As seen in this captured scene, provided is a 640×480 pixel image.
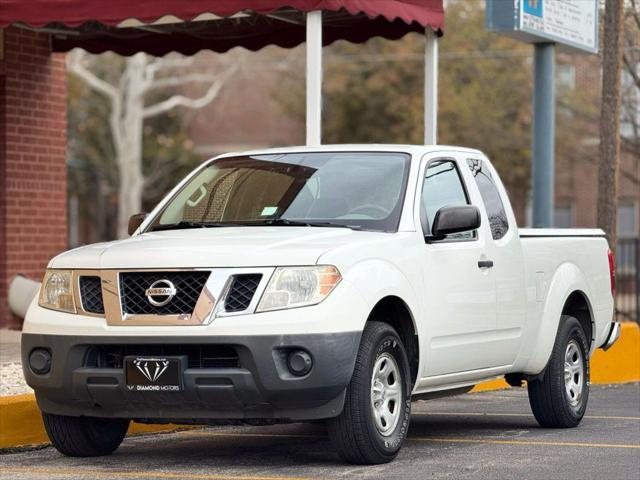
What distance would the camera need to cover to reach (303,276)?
7.59 m

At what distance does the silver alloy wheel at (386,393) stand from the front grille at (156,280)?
3.48ft

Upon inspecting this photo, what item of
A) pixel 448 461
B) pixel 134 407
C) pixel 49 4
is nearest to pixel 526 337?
pixel 448 461

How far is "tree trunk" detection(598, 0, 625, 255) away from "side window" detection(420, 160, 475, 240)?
7.12m

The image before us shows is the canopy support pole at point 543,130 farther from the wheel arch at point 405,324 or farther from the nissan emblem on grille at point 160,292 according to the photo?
the nissan emblem on grille at point 160,292

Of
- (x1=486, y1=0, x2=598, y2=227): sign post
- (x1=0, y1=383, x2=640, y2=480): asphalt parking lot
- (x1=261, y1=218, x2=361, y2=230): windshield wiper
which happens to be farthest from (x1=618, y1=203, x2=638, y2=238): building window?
(x1=261, y1=218, x2=361, y2=230): windshield wiper

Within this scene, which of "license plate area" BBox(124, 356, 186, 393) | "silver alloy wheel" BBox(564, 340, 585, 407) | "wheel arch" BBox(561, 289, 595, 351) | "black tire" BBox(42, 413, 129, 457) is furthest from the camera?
"wheel arch" BBox(561, 289, 595, 351)

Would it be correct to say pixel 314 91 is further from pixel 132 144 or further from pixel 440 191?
pixel 132 144

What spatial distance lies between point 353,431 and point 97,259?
5.52 ft

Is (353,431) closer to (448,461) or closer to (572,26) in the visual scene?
(448,461)

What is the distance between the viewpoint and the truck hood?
25.0ft

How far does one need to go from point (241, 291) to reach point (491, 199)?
279 cm

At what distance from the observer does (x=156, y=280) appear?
7.76 m

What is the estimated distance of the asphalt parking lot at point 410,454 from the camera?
7.78 m

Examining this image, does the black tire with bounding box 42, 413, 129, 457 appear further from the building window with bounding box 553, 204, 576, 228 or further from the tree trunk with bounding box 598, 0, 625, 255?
the building window with bounding box 553, 204, 576, 228
